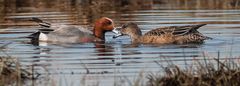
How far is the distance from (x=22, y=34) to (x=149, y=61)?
5.00 metres

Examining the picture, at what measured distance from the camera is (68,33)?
14344 mm

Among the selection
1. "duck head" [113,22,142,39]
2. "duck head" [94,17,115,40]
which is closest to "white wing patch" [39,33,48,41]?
"duck head" [94,17,115,40]

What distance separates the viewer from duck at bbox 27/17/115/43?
1428 cm

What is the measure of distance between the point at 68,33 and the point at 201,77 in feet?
20.9

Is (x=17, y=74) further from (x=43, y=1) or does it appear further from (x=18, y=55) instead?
(x=43, y=1)

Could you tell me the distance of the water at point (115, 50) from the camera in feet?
31.0

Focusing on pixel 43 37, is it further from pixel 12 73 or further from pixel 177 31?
pixel 12 73

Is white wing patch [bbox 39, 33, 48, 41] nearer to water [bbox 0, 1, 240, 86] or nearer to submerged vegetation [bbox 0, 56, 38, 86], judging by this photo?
water [bbox 0, 1, 240, 86]

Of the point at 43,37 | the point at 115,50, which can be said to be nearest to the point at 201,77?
the point at 115,50

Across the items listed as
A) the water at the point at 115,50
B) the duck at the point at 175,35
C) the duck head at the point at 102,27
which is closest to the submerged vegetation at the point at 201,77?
the water at the point at 115,50

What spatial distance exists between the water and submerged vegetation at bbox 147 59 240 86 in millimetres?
399

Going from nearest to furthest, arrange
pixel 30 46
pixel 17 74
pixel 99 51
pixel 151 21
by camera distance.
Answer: pixel 17 74, pixel 99 51, pixel 30 46, pixel 151 21

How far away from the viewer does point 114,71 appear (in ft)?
31.9

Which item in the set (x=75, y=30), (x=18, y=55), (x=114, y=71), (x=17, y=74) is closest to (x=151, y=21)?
(x=75, y=30)
